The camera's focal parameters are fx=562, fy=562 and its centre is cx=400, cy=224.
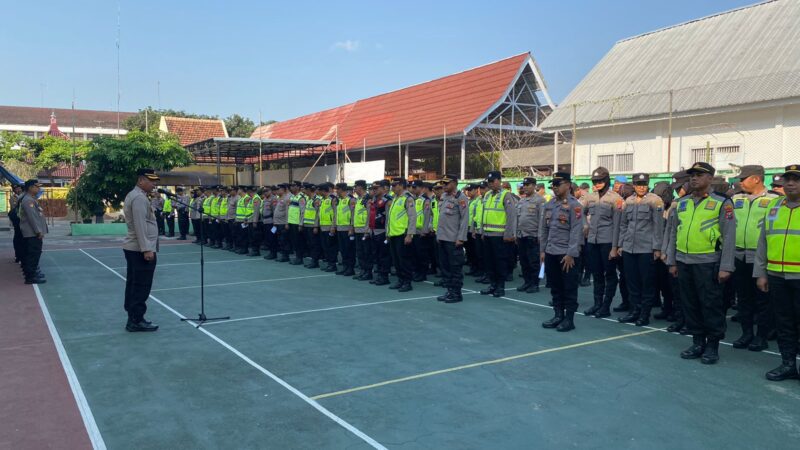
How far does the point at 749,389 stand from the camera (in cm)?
475

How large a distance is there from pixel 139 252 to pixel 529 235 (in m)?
6.09

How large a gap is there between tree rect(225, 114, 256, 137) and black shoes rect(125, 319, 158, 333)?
47.5m

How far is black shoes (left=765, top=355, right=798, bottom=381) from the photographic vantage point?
495 cm

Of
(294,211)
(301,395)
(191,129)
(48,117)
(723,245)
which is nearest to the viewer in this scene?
(301,395)

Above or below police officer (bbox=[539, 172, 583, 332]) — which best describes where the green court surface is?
below

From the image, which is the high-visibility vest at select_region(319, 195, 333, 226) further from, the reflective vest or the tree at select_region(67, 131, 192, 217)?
the tree at select_region(67, 131, 192, 217)

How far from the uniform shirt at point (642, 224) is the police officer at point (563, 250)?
70cm

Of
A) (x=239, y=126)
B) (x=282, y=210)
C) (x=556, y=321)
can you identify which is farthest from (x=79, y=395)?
(x=239, y=126)

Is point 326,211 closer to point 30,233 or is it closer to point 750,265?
point 30,233

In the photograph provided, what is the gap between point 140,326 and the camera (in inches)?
269

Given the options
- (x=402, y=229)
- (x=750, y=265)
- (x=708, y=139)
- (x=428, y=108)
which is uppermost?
(x=428, y=108)

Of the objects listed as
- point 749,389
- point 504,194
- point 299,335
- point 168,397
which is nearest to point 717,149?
point 504,194

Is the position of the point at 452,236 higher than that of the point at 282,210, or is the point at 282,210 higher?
the point at 282,210

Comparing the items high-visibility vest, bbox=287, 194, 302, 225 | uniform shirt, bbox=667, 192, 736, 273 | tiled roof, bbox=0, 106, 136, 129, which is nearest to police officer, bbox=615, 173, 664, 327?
uniform shirt, bbox=667, 192, 736, 273
